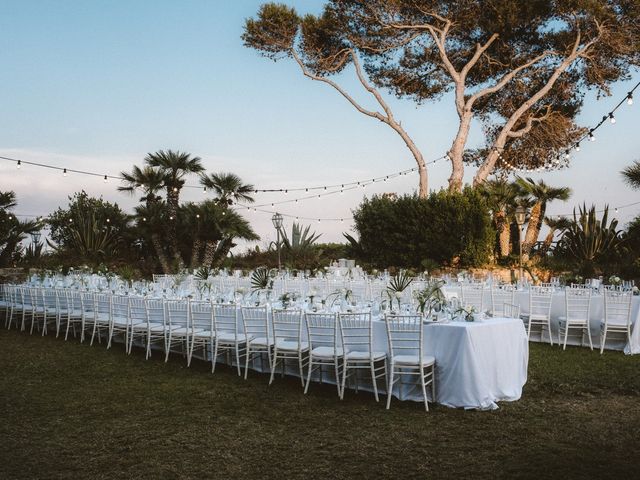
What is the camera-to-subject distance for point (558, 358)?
7645 millimetres

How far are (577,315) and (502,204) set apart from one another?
9.03 metres

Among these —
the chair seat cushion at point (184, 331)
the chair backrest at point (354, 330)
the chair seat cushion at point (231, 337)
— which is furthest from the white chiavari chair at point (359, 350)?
the chair seat cushion at point (184, 331)

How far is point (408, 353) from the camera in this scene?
555cm

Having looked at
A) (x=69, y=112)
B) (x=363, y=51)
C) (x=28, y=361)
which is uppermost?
(x=363, y=51)

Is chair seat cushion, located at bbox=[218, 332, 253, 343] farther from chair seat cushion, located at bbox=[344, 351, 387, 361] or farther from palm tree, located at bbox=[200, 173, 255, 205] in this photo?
palm tree, located at bbox=[200, 173, 255, 205]

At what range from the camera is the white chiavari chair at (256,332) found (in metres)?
6.47

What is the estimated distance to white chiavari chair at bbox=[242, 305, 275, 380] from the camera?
6473mm

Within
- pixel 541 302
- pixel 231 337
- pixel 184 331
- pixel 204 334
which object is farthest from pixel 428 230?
pixel 231 337

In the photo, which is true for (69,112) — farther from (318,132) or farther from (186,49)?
(318,132)

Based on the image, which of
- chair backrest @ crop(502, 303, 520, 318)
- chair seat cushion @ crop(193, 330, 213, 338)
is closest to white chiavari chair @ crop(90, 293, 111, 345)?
chair seat cushion @ crop(193, 330, 213, 338)

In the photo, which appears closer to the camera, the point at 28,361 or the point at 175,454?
the point at 175,454

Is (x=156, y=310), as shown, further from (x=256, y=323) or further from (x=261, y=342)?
(x=261, y=342)

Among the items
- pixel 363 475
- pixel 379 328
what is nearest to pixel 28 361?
pixel 379 328

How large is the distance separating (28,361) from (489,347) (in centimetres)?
562
